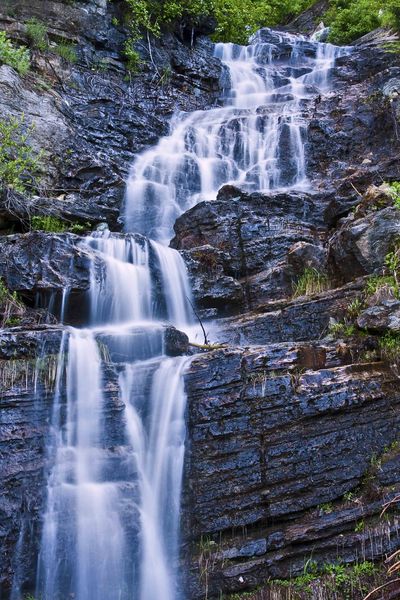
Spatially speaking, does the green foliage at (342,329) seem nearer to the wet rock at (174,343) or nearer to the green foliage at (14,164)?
the wet rock at (174,343)

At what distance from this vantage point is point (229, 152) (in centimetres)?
1602

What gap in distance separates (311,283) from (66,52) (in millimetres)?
12039

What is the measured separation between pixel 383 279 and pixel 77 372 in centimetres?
458

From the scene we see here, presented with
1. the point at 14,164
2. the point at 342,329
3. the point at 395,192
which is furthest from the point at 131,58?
the point at 342,329

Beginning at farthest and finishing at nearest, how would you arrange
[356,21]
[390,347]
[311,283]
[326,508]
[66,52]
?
[356,21]
[66,52]
[311,283]
[390,347]
[326,508]

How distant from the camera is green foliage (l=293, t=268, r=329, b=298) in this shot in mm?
9766

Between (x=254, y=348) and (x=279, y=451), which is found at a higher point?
(x=254, y=348)

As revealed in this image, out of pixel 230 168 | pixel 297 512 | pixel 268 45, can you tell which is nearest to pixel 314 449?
pixel 297 512

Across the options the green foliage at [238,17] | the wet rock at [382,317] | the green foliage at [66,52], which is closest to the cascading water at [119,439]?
the wet rock at [382,317]

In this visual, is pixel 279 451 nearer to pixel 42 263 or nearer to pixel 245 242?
pixel 42 263

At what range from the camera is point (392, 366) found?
7.41 meters

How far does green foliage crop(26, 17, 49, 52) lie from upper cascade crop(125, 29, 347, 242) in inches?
172

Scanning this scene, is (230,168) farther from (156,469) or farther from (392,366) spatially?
(156,469)

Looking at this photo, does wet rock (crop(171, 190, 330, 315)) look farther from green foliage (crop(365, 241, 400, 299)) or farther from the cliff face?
green foliage (crop(365, 241, 400, 299))
